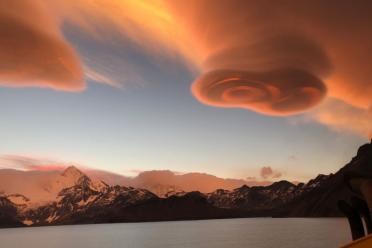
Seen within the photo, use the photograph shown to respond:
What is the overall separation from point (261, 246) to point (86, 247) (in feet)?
279

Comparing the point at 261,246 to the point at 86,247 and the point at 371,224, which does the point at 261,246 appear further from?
the point at 371,224

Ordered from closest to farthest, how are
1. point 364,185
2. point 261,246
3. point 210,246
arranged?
point 364,185
point 261,246
point 210,246

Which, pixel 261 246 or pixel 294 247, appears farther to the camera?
pixel 261 246

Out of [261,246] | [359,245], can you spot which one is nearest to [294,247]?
[261,246]

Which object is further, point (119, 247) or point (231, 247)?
point (119, 247)

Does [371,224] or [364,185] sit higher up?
[364,185]

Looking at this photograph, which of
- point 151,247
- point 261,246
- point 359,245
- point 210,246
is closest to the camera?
point 359,245

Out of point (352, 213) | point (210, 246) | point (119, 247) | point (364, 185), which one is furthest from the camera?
point (119, 247)

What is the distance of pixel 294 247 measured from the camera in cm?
12744

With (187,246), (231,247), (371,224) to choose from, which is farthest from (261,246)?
(371,224)

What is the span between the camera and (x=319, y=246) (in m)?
127

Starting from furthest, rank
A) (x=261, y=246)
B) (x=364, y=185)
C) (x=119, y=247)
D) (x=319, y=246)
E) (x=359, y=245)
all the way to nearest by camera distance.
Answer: (x=119, y=247)
(x=261, y=246)
(x=319, y=246)
(x=364, y=185)
(x=359, y=245)

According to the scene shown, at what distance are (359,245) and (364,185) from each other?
19.2 feet

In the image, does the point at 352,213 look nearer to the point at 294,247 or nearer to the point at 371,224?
the point at 371,224
